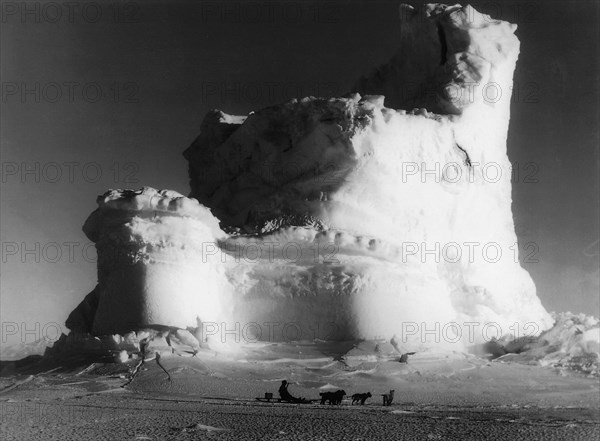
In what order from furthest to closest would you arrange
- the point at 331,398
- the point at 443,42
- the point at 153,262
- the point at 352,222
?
the point at 443,42 < the point at 352,222 < the point at 153,262 < the point at 331,398

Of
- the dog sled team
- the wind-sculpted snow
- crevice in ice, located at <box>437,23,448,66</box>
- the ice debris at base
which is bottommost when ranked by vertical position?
the dog sled team

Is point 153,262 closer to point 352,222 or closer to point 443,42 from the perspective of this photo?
point 352,222

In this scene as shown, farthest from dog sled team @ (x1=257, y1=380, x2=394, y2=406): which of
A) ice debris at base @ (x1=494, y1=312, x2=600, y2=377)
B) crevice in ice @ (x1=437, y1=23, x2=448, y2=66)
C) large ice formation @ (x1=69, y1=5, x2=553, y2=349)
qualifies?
crevice in ice @ (x1=437, y1=23, x2=448, y2=66)

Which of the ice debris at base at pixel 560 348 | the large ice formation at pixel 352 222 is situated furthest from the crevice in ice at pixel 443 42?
the ice debris at base at pixel 560 348

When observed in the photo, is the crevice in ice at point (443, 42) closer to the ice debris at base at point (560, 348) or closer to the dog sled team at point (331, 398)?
the ice debris at base at point (560, 348)

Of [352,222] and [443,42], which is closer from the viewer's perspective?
[352,222]

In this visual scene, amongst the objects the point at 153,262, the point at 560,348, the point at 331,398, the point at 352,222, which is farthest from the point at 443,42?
the point at 331,398

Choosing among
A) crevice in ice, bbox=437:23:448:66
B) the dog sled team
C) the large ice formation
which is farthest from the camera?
crevice in ice, bbox=437:23:448:66

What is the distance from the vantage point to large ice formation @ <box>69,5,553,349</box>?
1788 cm

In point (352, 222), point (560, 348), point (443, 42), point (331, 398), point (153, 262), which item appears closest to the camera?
point (331, 398)

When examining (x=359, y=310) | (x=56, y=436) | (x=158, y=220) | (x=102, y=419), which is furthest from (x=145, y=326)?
(x=56, y=436)

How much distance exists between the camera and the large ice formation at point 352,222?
17.9 m

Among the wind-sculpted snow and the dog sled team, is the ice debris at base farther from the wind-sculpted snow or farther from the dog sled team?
the wind-sculpted snow

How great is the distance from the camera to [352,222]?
2025cm
